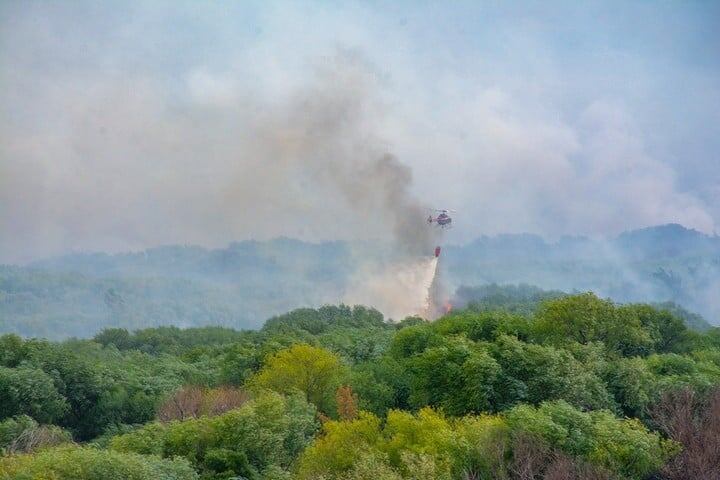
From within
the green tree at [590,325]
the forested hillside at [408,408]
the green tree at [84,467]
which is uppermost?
the green tree at [590,325]

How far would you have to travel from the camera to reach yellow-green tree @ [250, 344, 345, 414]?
249ft

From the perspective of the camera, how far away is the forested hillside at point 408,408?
159 ft

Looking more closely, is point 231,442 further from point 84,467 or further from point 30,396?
point 30,396

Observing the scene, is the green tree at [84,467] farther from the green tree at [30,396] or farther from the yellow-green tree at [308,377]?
the green tree at [30,396]

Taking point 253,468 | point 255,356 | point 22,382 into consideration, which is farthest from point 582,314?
point 22,382

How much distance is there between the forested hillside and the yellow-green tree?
15 cm

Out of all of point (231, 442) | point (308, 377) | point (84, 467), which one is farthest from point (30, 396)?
point (84, 467)

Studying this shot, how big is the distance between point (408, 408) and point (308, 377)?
10.4 meters

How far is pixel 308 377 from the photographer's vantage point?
256ft

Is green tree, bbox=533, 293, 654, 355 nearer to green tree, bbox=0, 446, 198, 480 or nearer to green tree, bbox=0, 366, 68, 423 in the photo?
green tree, bbox=0, 446, 198, 480

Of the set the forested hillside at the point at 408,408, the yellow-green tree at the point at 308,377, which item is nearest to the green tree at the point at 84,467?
the forested hillside at the point at 408,408

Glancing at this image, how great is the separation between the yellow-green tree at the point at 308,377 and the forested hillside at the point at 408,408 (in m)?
0.15

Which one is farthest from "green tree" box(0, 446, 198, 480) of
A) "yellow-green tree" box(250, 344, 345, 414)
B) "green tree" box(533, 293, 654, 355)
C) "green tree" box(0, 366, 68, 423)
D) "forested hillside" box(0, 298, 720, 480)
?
"green tree" box(533, 293, 654, 355)

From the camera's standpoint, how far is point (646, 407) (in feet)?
213
